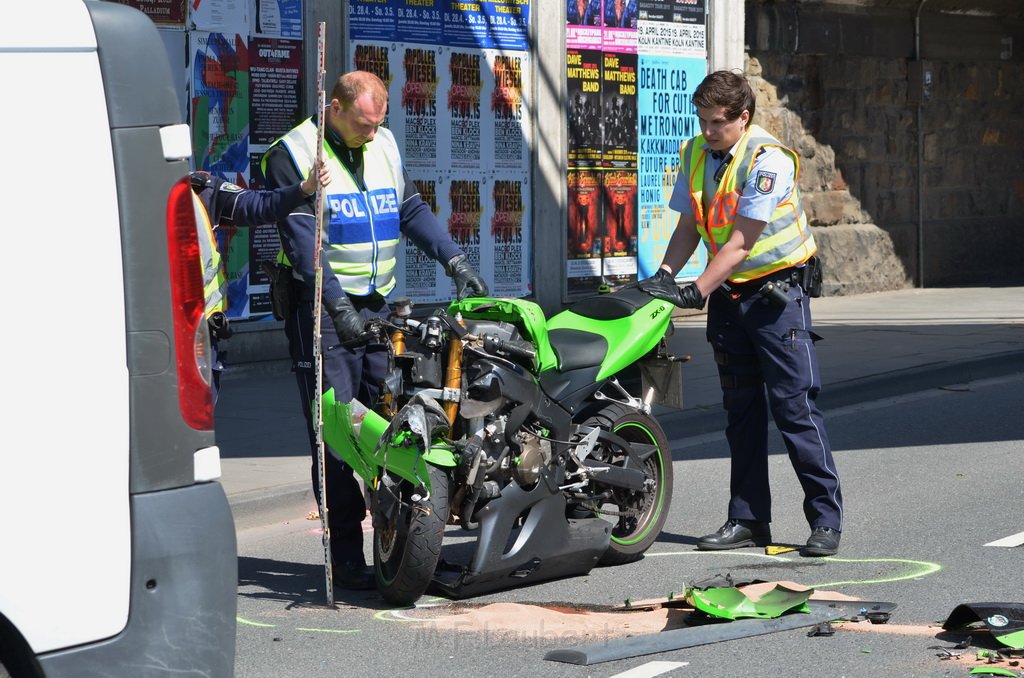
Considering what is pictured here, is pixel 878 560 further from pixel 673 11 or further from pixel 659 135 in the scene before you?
pixel 673 11

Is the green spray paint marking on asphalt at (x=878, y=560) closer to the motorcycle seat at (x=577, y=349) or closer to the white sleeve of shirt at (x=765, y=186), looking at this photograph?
the motorcycle seat at (x=577, y=349)

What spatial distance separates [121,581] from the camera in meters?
3.36

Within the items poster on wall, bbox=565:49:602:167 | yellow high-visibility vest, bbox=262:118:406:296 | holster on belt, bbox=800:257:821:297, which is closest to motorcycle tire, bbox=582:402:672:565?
holster on belt, bbox=800:257:821:297

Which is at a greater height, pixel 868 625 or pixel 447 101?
pixel 447 101

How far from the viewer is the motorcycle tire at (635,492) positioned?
6543 mm

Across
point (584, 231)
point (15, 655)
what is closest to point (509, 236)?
point (584, 231)

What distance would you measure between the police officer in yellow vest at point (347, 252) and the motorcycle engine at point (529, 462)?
0.67m

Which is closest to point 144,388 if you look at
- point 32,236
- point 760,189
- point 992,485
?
point 32,236

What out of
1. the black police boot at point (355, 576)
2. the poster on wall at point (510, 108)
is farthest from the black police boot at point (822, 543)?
the poster on wall at point (510, 108)

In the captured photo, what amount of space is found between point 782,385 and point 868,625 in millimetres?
1451

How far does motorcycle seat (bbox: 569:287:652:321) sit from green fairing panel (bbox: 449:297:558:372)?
0.43 meters

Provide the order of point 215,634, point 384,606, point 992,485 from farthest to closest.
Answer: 1. point 992,485
2. point 384,606
3. point 215,634

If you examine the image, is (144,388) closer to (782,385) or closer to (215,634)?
(215,634)

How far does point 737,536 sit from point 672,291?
3.80ft
